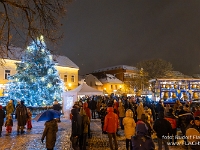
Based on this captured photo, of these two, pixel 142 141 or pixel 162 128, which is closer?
pixel 142 141

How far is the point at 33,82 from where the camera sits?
24.1 m

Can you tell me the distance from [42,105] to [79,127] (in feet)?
58.7

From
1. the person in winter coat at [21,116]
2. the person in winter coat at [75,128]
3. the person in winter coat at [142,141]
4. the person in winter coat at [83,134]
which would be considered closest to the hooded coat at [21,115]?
the person in winter coat at [21,116]

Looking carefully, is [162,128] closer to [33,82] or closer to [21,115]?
[21,115]

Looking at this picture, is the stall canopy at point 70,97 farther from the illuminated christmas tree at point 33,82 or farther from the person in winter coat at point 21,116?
the person in winter coat at point 21,116

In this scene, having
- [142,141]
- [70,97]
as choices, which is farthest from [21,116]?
[142,141]

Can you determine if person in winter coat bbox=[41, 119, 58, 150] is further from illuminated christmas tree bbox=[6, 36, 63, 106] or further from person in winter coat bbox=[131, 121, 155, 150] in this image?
illuminated christmas tree bbox=[6, 36, 63, 106]

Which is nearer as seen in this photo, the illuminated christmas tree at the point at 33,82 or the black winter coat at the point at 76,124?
the black winter coat at the point at 76,124

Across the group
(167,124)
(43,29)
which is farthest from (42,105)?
(167,124)

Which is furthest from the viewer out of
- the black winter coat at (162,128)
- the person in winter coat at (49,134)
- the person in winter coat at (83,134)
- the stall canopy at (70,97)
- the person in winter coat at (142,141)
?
the stall canopy at (70,97)

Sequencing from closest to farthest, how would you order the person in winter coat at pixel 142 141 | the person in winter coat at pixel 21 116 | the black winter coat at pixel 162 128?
the person in winter coat at pixel 142 141 < the black winter coat at pixel 162 128 < the person in winter coat at pixel 21 116

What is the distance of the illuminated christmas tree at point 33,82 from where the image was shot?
2366cm

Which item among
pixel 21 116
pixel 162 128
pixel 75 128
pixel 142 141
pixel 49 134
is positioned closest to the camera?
pixel 142 141

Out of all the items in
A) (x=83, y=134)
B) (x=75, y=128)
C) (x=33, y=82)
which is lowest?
(x=83, y=134)
